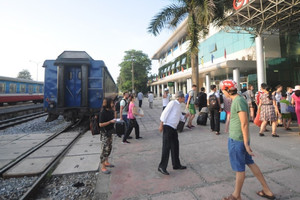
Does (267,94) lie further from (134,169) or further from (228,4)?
(228,4)

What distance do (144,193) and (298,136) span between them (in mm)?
5513

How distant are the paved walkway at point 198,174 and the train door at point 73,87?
421cm

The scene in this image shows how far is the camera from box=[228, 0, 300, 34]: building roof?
11.1 metres

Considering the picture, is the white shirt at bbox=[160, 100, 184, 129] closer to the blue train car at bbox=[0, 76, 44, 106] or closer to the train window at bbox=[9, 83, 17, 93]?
the blue train car at bbox=[0, 76, 44, 106]

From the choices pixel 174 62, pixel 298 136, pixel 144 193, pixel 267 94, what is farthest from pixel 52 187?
pixel 174 62

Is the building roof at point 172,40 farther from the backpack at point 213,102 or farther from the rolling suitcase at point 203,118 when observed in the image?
the backpack at point 213,102

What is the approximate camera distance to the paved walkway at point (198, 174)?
265cm

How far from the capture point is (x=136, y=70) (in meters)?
49.6

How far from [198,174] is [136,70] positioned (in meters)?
47.6

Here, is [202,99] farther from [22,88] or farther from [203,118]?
[22,88]

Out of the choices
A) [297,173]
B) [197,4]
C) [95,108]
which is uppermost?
[197,4]

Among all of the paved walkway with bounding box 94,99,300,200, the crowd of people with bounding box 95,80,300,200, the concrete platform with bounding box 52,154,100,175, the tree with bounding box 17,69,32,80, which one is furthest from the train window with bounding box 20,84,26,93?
the tree with bounding box 17,69,32,80

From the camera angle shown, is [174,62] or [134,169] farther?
[174,62]

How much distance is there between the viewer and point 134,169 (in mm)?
3621
